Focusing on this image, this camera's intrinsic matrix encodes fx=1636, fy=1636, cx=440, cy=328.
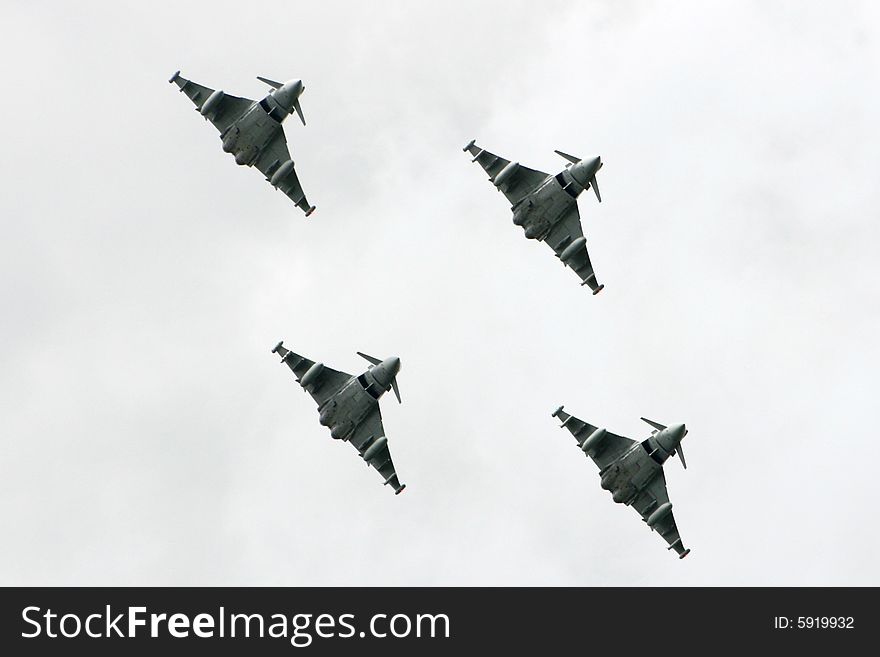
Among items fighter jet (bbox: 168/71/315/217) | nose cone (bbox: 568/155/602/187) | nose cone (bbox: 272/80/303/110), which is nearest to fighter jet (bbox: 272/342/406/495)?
fighter jet (bbox: 168/71/315/217)

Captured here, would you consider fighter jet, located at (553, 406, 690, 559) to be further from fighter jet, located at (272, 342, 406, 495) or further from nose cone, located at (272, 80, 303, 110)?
nose cone, located at (272, 80, 303, 110)

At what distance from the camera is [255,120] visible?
141000mm

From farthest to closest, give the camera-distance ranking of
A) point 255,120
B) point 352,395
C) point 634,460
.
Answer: point 634,460 → point 352,395 → point 255,120

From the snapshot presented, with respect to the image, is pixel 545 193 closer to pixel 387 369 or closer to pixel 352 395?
pixel 387 369

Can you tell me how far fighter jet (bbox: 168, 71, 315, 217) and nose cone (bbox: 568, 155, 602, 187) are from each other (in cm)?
2380

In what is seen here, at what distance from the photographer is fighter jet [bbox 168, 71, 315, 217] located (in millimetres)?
139250

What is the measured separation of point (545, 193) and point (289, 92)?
24.0 meters

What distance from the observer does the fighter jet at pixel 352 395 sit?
142 meters

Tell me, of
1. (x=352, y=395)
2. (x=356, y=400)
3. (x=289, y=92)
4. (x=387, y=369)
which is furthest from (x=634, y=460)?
(x=289, y=92)

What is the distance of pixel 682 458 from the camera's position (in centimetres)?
14162
